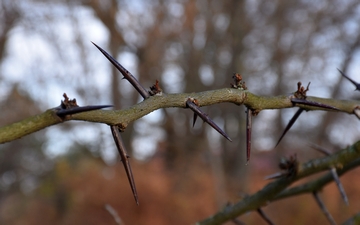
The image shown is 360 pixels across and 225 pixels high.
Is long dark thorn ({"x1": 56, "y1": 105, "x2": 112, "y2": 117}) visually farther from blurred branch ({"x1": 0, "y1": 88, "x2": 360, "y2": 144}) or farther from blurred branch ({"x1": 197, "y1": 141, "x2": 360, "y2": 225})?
blurred branch ({"x1": 197, "y1": 141, "x2": 360, "y2": 225})

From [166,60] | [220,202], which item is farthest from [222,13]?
[220,202]

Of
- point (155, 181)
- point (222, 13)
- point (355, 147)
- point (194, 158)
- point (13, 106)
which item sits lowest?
point (355, 147)

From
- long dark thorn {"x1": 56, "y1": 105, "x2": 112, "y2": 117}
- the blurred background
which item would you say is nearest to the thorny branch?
long dark thorn {"x1": 56, "y1": 105, "x2": 112, "y2": 117}

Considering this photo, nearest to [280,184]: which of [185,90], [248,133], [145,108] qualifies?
[248,133]

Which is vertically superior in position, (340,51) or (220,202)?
(340,51)

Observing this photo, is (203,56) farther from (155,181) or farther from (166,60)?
(155,181)

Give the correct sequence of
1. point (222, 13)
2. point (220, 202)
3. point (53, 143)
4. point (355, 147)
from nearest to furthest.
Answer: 1. point (355, 147)
2. point (220, 202)
3. point (222, 13)
4. point (53, 143)
